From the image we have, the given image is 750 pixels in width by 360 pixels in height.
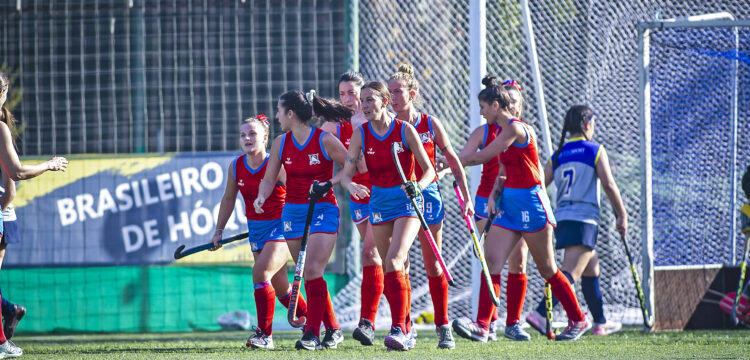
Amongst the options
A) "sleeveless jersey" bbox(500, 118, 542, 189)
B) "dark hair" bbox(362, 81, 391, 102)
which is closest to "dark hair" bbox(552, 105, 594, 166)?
"sleeveless jersey" bbox(500, 118, 542, 189)

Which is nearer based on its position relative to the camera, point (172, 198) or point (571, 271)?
point (571, 271)

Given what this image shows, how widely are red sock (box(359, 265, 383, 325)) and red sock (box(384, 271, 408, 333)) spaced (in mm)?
130

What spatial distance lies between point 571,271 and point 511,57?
10.9 ft

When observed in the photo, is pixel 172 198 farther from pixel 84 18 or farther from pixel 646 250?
pixel 646 250

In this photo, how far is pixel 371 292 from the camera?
20.9 ft

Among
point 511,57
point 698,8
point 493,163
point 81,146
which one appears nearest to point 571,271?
point 493,163

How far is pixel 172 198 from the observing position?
33.2ft

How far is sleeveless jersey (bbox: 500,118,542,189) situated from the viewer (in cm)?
697

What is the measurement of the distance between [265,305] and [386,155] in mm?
1342

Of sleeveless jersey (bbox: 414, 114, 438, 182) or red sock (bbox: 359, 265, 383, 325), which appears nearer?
red sock (bbox: 359, 265, 383, 325)

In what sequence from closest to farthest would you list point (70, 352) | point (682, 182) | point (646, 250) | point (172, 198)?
point (70, 352) < point (646, 250) < point (682, 182) < point (172, 198)

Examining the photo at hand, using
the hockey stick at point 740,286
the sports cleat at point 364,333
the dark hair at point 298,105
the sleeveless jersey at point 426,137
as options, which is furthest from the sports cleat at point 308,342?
the hockey stick at point 740,286

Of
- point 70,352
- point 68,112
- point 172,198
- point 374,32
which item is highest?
point 374,32

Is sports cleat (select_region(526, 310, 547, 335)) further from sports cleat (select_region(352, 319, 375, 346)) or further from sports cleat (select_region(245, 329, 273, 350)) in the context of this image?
sports cleat (select_region(245, 329, 273, 350))
